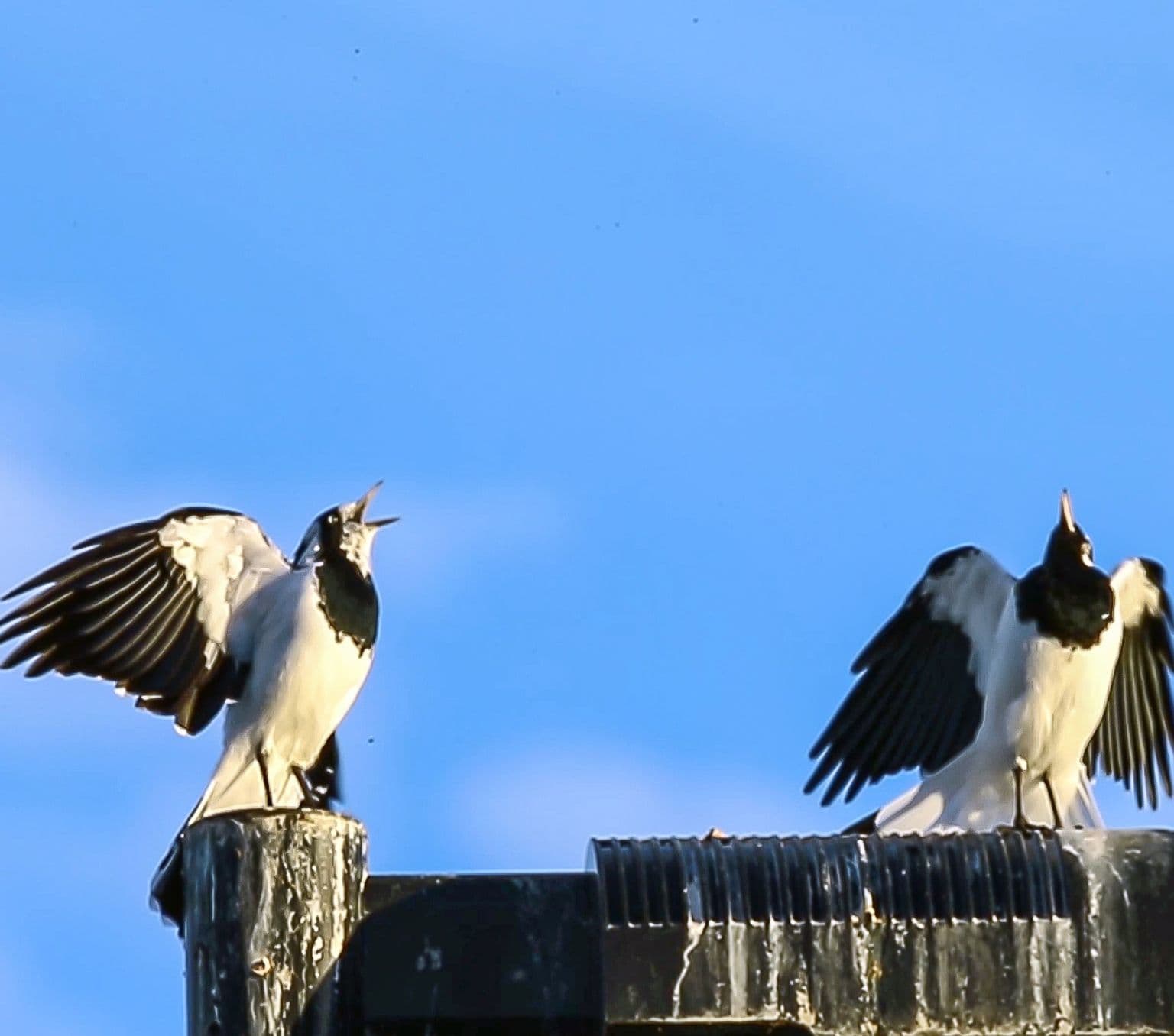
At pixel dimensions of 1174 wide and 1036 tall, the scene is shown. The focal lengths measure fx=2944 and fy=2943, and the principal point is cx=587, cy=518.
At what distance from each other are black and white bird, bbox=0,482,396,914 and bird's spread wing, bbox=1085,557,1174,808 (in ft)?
11.2

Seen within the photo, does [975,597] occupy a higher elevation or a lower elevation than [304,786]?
higher

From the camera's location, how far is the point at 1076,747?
11.4 m

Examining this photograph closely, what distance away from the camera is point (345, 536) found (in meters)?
10.8

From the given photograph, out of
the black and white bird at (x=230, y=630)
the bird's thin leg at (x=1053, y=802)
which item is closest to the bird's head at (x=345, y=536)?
the black and white bird at (x=230, y=630)

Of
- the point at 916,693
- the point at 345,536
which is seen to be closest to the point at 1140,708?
the point at 916,693

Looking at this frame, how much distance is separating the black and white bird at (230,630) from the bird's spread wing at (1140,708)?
11.2 feet

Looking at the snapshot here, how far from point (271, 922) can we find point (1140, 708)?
5839 millimetres

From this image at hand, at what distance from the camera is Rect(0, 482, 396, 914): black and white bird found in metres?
10.5

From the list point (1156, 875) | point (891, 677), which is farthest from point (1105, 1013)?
point (891, 677)

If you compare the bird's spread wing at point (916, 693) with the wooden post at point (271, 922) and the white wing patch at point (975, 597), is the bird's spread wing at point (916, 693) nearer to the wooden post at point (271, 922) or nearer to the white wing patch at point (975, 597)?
the white wing patch at point (975, 597)

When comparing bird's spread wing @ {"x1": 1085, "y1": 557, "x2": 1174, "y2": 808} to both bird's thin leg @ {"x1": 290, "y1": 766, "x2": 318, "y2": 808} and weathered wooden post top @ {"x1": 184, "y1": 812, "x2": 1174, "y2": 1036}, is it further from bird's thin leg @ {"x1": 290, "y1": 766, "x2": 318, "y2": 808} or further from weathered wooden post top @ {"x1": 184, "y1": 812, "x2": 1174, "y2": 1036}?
weathered wooden post top @ {"x1": 184, "y1": 812, "x2": 1174, "y2": 1036}

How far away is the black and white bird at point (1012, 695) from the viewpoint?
11336 millimetres

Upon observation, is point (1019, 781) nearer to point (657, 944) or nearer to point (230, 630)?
point (230, 630)

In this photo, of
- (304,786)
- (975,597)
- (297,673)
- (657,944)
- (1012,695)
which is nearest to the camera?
(657,944)
